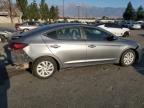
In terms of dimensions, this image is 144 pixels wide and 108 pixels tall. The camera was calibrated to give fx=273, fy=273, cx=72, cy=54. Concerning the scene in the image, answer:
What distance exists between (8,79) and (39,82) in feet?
3.28

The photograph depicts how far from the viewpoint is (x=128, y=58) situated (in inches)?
363

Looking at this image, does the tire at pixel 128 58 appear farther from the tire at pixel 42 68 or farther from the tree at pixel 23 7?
the tree at pixel 23 7

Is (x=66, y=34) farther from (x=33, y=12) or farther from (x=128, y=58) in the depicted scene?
(x=33, y=12)

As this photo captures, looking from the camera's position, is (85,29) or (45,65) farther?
(85,29)

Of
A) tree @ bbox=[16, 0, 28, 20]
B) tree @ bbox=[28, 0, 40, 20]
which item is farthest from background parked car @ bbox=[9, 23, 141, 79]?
tree @ bbox=[28, 0, 40, 20]

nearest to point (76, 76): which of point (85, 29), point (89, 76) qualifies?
point (89, 76)

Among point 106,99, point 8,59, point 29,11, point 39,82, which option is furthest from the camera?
point 29,11

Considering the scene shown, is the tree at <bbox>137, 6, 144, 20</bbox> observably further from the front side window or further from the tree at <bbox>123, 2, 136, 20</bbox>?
the front side window

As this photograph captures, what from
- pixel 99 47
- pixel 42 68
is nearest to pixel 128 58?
pixel 99 47

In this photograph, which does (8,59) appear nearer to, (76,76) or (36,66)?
(36,66)

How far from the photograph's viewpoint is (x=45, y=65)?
25.5ft

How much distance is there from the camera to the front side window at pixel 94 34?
8.35m

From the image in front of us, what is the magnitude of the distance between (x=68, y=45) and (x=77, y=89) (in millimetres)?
1741

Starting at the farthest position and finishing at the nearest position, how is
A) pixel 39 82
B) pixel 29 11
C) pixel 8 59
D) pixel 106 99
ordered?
pixel 29 11, pixel 8 59, pixel 39 82, pixel 106 99
